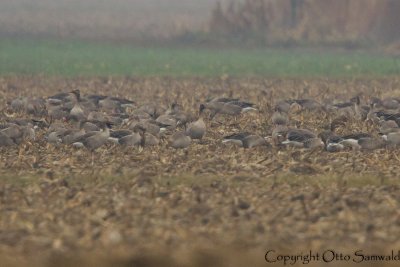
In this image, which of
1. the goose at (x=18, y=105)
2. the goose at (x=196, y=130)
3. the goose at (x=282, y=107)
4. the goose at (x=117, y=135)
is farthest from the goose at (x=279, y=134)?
the goose at (x=18, y=105)

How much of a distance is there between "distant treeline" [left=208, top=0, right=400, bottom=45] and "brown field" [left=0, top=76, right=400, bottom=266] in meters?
31.1

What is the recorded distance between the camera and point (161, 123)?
26266 mm

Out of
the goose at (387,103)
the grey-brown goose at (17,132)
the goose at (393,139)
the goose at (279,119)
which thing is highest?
the grey-brown goose at (17,132)

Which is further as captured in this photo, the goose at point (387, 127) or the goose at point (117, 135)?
the goose at point (387, 127)

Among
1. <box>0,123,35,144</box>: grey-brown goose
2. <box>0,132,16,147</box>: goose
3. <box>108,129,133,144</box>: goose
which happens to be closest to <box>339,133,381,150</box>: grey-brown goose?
<box>108,129,133,144</box>: goose

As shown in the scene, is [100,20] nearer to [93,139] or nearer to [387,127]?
[387,127]

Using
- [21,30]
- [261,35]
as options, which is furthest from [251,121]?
[21,30]

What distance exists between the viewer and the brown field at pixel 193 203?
16.1 meters

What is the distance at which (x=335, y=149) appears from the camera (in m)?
23.6

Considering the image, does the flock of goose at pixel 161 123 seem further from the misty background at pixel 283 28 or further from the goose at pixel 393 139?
the misty background at pixel 283 28

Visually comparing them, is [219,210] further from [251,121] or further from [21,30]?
[21,30]

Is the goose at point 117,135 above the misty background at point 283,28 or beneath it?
above

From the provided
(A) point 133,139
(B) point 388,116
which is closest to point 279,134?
(A) point 133,139

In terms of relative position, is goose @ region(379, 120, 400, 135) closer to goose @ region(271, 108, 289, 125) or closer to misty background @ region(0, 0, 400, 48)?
goose @ region(271, 108, 289, 125)
